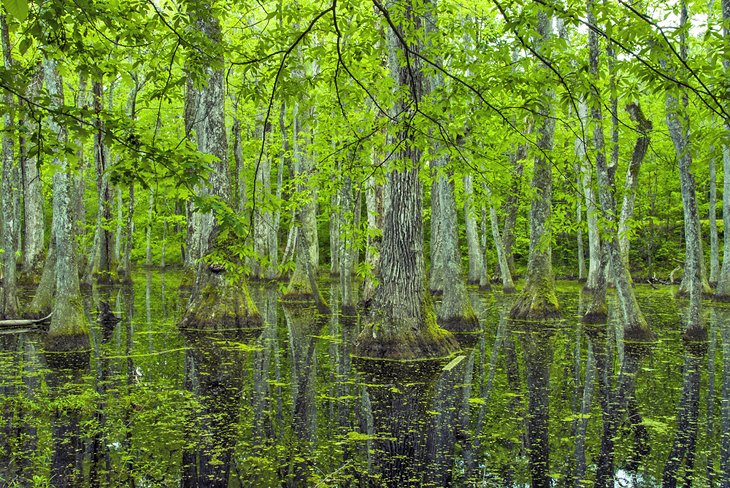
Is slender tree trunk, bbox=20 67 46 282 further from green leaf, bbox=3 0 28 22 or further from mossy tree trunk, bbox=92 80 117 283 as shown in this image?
green leaf, bbox=3 0 28 22

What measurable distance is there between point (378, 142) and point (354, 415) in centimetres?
303

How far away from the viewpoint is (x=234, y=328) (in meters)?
13.6

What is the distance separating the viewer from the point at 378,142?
5.85 m

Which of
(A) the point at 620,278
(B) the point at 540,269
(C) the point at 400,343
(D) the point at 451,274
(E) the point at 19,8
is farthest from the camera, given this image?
(B) the point at 540,269

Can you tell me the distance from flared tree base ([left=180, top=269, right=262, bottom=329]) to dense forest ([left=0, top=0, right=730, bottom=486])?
4cm

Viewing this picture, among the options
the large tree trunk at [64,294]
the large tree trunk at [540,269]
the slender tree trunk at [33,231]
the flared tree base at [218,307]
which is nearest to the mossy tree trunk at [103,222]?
the slender tree trunk at [33,231]

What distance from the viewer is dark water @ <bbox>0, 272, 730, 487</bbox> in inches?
204

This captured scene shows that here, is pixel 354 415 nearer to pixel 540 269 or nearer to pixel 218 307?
pixel 218 307

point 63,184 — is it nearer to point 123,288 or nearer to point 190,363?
point 190,363

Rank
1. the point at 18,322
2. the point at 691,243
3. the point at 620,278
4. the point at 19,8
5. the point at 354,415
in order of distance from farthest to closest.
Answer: the point at 691,243 → the point at 18,322 → the point at 620,278 → the point at 354,415 → the point at 19,8

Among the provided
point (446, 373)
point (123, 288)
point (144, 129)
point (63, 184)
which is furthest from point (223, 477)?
point (123, 288)

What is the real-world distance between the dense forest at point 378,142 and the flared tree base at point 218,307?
44 mm

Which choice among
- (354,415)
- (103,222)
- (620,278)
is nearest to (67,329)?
(354,415)

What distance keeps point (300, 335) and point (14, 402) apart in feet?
21.7
